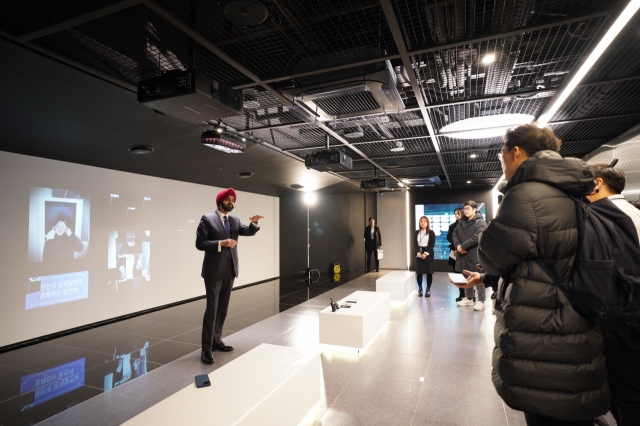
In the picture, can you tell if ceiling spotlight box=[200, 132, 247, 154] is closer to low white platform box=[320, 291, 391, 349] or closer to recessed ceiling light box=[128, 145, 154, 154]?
recessed ceiling light box=[128, 145, 154, 154]

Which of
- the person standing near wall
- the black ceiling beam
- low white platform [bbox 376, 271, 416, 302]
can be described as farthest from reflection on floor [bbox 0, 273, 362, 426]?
the person standing near wall

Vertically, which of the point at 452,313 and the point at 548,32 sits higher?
the point at 548,32

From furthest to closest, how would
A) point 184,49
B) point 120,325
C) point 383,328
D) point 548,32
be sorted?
point 120,325
point 383,328
point 184,49
point 548,32

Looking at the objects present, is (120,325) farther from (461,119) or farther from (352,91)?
(461,119)

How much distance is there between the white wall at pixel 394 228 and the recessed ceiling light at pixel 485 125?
22.7 feet

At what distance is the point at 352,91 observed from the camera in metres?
2.97

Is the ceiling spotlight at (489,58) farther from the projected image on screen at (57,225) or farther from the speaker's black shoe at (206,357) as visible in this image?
the projected image on screen at (57,225)

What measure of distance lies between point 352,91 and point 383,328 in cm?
333

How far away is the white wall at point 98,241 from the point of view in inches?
170

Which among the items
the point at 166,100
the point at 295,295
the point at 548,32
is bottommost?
the point at 295,295

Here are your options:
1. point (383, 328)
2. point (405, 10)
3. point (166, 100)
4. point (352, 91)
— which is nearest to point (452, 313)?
point (383, 328)

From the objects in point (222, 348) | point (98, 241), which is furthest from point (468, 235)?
point (98, 241)

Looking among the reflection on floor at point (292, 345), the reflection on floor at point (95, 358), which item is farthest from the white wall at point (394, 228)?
the reflection on floor at point (95, 358)

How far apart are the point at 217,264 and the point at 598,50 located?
13.2 ft
